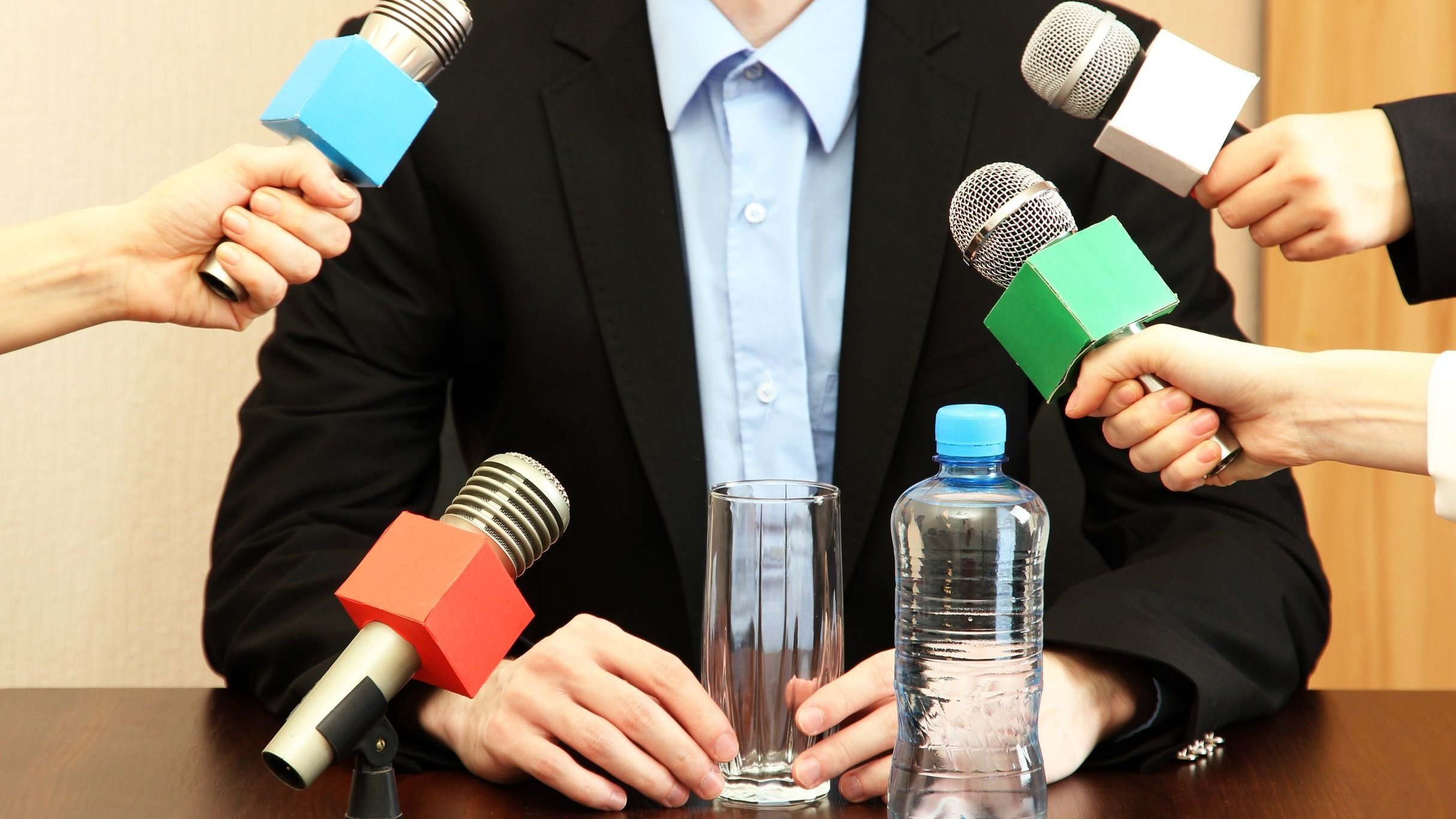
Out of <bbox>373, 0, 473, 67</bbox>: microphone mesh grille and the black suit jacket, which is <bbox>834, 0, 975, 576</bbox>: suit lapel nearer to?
→ the black suit jacket

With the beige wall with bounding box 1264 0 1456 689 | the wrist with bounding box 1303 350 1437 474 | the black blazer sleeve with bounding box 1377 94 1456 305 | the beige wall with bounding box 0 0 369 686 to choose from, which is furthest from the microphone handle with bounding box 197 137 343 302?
the beige wall with bounding box 1264 0 1456 689

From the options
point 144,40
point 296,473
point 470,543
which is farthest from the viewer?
point 144,40

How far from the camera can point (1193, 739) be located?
97 cm

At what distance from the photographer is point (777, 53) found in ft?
4.52

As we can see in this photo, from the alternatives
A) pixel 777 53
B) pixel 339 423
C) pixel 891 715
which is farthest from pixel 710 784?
pixel 777 53

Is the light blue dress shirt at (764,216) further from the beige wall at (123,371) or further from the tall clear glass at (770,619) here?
the beige wall at (123,371)

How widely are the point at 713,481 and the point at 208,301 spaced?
583mm

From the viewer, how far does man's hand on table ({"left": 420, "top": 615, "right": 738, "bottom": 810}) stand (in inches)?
33.5

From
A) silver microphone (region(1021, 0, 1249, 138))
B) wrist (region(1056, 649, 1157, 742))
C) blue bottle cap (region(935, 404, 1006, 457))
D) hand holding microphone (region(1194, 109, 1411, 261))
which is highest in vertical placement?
silver microphone (region(1021, 0, 1249, 138))

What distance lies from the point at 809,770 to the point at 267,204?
0.49 m

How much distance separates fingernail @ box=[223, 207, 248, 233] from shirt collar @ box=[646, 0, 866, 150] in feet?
2.09

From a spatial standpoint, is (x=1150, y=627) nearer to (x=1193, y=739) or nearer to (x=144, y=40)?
(x=1193, y=739)

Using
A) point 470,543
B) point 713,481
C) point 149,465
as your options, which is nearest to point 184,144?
point 149,465

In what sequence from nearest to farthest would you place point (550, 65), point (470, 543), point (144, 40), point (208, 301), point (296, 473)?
1. point (470, 543)
2. point (208, 301)
3. point (296, 473)
4. point (550, 65)
5. point (144, 40)
